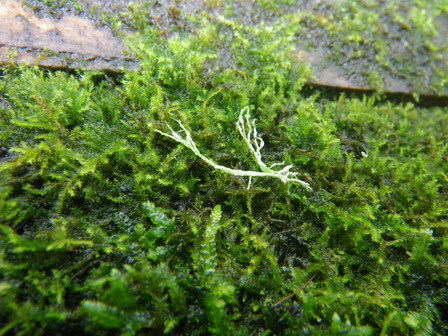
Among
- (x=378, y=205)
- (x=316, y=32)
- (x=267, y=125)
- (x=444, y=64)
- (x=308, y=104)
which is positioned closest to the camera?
(x=378, y=205)

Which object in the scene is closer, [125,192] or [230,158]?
[125,192]

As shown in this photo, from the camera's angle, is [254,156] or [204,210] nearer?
[204,210]

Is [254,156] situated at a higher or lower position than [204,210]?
higher

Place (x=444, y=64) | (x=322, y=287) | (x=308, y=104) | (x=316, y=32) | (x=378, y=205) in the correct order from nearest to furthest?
(x=322, y=287), (x=378, y=205), (x=308, y=104), (x=316, y=32), (x=444, y=64)

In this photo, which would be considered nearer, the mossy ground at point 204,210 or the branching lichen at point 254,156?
the mossy ground at point 204,210

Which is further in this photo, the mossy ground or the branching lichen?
the branching lichen

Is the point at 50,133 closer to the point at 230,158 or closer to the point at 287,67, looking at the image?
the point at 230,158

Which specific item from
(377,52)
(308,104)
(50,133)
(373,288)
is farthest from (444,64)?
(50,133)

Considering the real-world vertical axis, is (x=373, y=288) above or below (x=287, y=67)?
below
